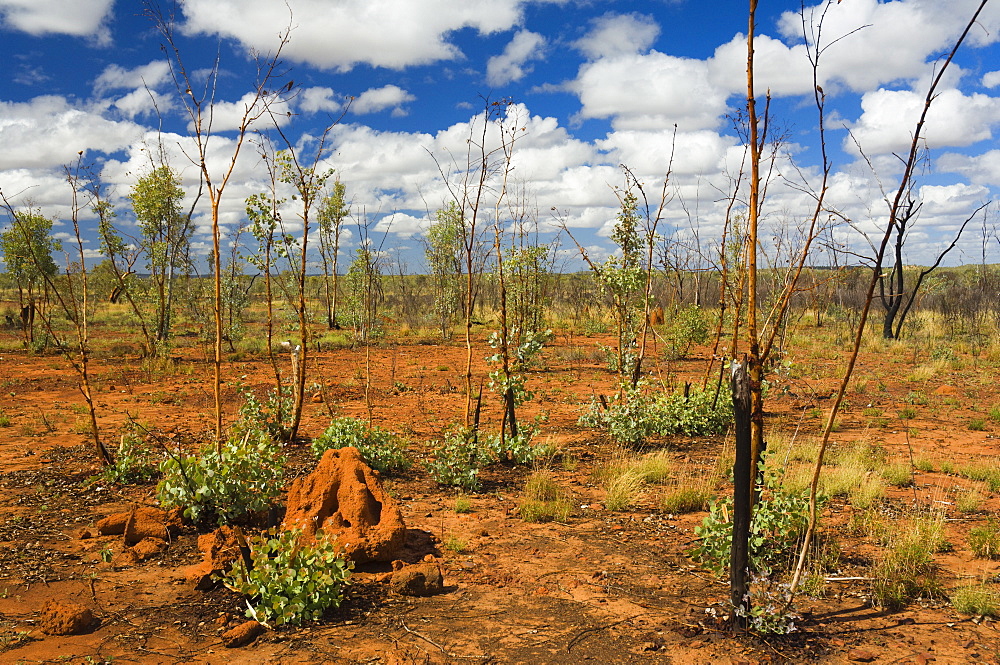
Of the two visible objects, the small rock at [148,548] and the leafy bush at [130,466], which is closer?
the small rock at [148,548]

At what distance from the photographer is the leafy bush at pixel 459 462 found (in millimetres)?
6723

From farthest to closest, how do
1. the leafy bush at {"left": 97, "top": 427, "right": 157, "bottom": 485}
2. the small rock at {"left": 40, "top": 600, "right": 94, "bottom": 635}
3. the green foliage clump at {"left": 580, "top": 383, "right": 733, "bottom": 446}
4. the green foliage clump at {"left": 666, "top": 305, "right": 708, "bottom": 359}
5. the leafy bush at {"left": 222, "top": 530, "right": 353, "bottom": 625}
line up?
the green foliage clump at {"left": 666, "top": 305, "right": 708, "bottom": 359}, the green foliage clump at {"left": 580, "top": 383, "right": 733, "bottom": 446}, the leafy bush at {"left": 97, "top": 427, "right": 157, "bottom": 485}, the leafy bush at {"left": 222, "top": 530, "right": 353, "bottom": 625}, the small rock at {"left": 40, "top": 600, "right": 94, "bottom": 635}

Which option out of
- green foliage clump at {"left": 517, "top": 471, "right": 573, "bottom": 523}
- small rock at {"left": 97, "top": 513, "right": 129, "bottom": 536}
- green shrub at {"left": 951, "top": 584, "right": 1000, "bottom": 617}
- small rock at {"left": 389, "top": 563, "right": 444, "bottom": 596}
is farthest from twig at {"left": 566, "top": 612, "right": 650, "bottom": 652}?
small rock at {"left": 97, "top": 513, "right": 129, "bottom": 536}

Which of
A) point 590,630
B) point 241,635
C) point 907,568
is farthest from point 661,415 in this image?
point 241,635

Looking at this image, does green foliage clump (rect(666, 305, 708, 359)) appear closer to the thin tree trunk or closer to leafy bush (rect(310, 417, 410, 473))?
leafy bush (rect(310, 417, 410, 473))

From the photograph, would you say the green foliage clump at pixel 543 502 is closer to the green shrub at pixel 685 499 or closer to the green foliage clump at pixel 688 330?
the green shrub at pixel 685 499

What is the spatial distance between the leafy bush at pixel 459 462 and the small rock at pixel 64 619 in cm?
362

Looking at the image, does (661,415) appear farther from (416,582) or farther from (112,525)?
(112,525)

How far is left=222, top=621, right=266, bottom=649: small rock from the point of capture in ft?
11.9

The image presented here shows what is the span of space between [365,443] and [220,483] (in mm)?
2174

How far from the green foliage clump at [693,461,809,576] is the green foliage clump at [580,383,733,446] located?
3.67 m

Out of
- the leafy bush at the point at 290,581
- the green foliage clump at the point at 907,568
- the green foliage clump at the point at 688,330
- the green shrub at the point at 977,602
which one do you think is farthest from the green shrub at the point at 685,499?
the green foliage clump at the point at 688,330

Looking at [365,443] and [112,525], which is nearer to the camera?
[112,525]

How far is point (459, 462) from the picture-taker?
6.83 metres
